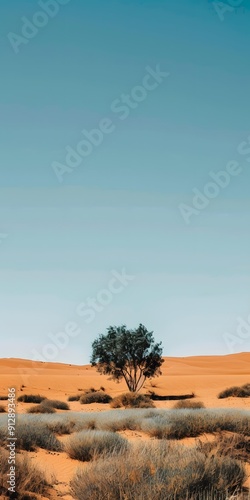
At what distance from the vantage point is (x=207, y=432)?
57.1 ft

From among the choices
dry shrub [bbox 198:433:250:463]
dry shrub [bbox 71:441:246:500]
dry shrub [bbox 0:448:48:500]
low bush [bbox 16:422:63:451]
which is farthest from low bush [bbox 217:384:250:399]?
dry shrub [bbox 0:448:48:500]

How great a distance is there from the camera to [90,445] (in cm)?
1345

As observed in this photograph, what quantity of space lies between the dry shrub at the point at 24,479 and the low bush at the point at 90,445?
291 cm

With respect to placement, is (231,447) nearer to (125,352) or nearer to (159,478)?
(159,478)

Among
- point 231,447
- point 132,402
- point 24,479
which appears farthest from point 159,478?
point 132,402

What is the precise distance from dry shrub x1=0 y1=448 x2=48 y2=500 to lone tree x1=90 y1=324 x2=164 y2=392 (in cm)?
3366

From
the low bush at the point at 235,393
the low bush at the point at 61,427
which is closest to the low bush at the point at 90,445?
the low bush at the point at 61,427

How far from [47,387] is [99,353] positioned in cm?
1585

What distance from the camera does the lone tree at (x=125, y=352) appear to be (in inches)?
1725

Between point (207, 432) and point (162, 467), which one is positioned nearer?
point (162, 467)

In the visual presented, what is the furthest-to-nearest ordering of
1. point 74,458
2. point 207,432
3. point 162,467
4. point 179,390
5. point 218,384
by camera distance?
point 218,384 → point 179,390 → point 207,432 → point 74,458 → point 162,467

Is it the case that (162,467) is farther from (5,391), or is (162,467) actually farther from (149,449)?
(5,391)

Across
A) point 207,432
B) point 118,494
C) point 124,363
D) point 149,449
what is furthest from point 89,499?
point 124,363

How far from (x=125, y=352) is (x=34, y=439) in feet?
96.8
